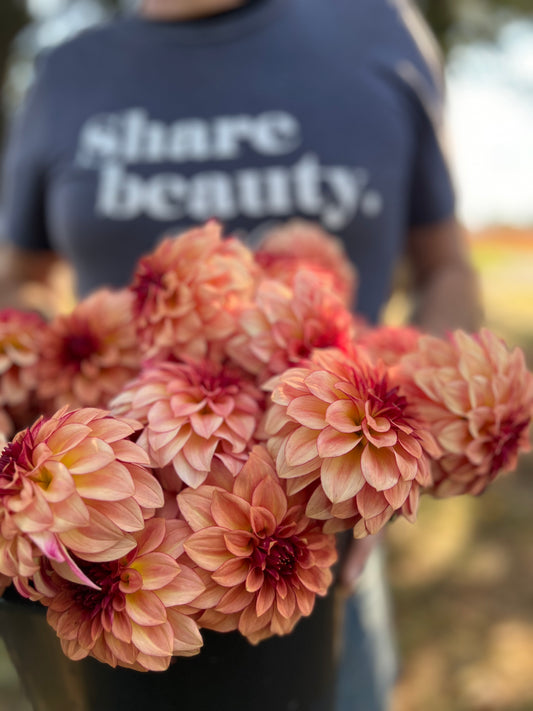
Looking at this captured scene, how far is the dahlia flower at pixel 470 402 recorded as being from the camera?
0.40 meters

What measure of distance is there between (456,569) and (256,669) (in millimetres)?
1740

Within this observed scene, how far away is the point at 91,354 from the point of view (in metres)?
0.46

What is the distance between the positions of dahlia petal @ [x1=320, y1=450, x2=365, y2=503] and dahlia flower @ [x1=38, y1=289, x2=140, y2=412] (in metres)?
0.19

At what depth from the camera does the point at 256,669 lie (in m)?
0.42

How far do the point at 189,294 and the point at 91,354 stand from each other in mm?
100

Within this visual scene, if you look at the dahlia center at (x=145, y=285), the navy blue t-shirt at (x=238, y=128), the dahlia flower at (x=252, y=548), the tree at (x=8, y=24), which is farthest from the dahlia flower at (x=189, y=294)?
the tree at (x=8, y=24)

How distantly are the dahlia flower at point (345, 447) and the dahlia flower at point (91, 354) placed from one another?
16 cm

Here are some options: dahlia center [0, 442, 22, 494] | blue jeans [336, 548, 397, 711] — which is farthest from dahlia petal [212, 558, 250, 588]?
blue jeans [336, 548, 397, 711]

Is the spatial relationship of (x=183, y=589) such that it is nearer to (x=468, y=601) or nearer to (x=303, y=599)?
(x=303, y=599)

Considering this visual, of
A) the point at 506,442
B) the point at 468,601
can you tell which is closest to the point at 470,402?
the point at 506,442

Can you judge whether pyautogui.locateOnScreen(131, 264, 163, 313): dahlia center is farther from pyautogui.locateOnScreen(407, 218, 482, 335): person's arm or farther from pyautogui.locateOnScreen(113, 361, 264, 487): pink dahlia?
pyautogui.locateOnScreen(407, 218, 482, 335): person's arm

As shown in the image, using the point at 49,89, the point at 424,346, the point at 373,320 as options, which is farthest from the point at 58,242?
the point at 424,346

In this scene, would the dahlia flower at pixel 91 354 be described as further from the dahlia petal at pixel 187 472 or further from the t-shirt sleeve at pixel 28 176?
the t-shirt sleeve at pixel 28 176

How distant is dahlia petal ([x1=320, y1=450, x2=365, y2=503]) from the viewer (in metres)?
0.33
